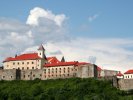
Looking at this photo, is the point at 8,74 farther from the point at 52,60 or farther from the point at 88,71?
the point at 88,71

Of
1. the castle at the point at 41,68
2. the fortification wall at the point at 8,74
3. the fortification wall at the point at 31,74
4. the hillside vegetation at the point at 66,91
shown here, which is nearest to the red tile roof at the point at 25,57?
the castle at the point at 41,68

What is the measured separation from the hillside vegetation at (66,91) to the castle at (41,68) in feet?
19.0

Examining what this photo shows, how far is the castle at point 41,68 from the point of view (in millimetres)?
86125

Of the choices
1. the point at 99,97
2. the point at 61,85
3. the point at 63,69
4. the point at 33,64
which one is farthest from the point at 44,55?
the point at 99,97

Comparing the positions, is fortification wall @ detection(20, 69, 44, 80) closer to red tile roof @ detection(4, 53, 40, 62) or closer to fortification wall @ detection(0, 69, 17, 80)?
fortification wall @ detection(0, 69, 17, 80)

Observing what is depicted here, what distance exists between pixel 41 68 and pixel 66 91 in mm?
20803

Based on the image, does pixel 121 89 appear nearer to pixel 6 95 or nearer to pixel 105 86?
pixel 105 86

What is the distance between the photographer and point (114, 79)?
80188 millimetres

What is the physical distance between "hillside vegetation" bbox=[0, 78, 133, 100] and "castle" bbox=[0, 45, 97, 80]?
579cm

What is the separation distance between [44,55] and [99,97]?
32.6m

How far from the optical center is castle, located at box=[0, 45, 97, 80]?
8612 centimetres

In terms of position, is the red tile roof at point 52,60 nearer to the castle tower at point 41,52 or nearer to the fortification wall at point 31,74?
the castle tower at point 41,52

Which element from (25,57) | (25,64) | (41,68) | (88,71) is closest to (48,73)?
(41,68)

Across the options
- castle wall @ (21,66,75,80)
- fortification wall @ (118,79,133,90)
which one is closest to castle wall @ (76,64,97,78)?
castle wall @ (21,66,75,80)
